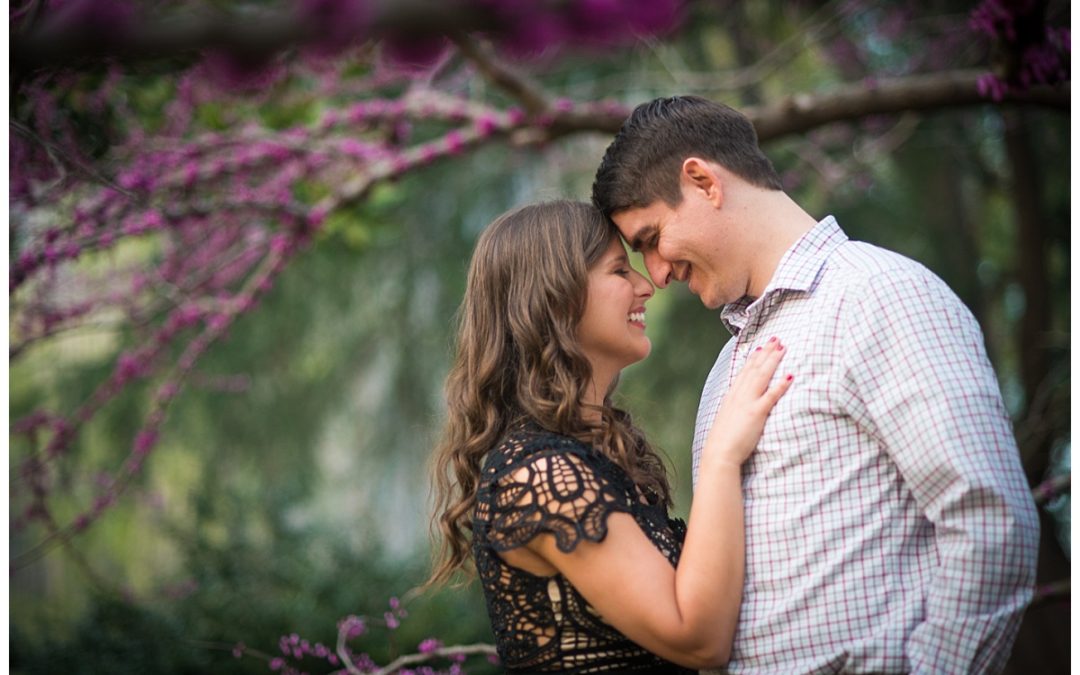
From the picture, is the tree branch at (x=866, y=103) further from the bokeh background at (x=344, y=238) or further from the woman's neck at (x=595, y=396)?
the woman's neck at (x=595, y=396)

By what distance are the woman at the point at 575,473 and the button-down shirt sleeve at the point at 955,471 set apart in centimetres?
18

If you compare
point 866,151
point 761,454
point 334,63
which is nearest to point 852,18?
point 866,151

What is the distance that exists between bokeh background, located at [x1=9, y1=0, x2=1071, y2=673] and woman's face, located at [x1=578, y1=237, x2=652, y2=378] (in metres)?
0.25

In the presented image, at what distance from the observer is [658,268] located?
1883 millimetres

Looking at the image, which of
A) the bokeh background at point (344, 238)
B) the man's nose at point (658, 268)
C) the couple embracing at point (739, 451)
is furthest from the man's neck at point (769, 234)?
the bokeh background at point (344, 238)

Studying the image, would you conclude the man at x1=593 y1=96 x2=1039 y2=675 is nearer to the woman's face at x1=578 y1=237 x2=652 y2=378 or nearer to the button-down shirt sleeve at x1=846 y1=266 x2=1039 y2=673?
the button-down shirt sleeve at x1=846 y1=266 x2=1039 y2=673

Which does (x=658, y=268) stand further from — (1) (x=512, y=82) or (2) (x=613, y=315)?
(1) (x=512, y=82)

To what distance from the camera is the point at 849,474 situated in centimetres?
154

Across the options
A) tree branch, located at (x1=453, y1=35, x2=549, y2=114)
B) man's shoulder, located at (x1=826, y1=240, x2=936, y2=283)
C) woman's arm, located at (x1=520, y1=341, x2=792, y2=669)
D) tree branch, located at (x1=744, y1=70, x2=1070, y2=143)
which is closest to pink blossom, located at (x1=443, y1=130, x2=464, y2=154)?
tree branch, located at (x1=453, y1=35, x2=549, y2=114)

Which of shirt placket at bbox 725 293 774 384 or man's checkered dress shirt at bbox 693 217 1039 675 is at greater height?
shirt placket at bbox 725 293 774 384

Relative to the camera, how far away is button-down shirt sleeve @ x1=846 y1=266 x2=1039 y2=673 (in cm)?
142

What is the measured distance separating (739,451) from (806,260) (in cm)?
35

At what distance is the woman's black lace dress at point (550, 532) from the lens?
5.15ft

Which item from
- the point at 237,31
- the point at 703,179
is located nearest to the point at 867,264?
the point at 703,179
